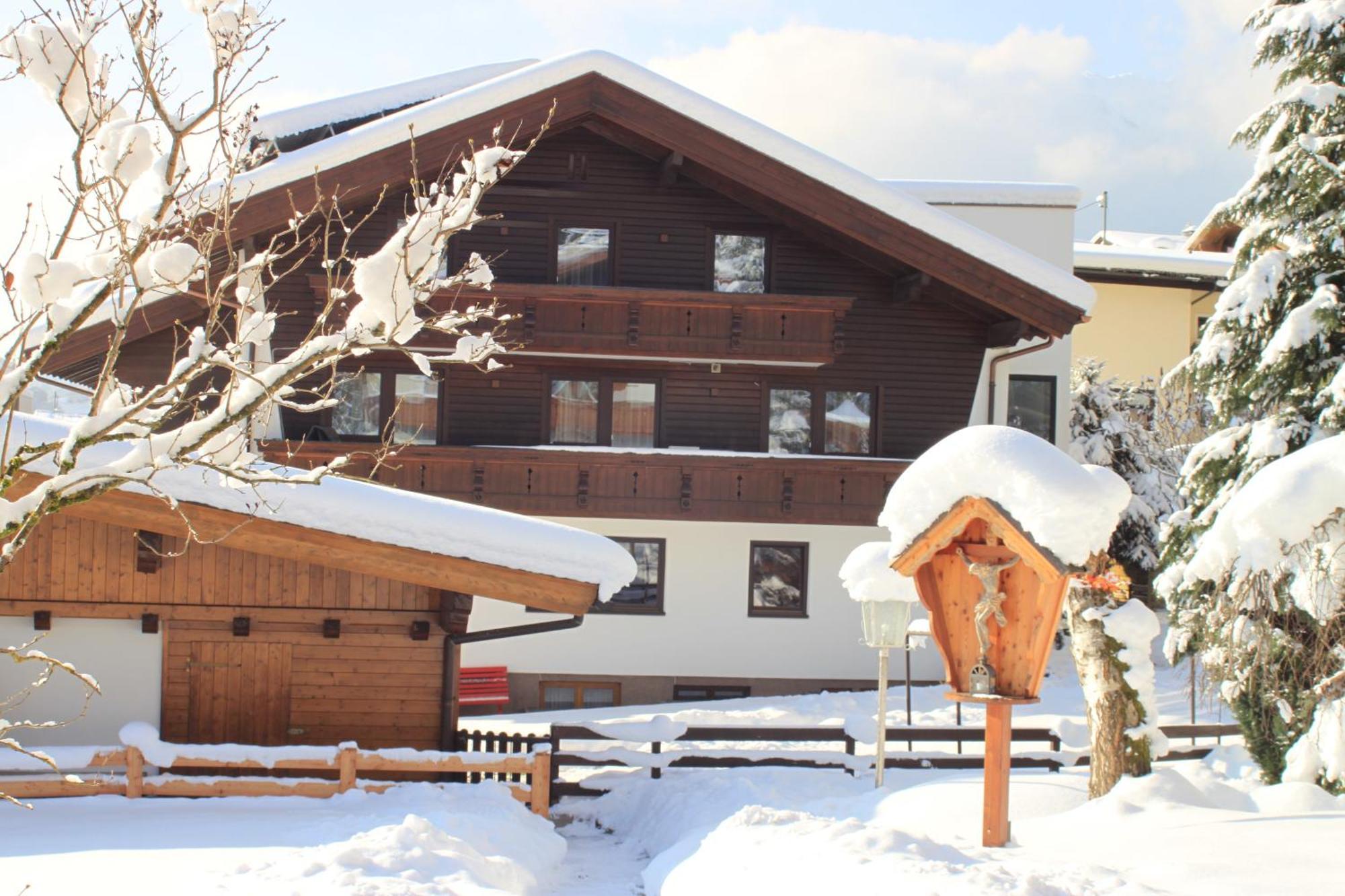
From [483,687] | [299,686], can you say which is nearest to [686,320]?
[483,687]

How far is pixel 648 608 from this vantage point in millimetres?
21109

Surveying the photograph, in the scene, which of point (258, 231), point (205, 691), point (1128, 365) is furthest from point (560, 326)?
point (1128, 365)

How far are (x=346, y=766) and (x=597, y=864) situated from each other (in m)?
2.36

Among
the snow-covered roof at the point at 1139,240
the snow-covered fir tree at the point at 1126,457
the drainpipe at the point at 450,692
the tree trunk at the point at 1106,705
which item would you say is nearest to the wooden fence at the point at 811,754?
the drainpipe at the point at 450,692

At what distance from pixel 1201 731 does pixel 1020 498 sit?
28.7 feet

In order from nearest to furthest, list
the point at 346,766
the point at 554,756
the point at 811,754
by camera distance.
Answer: the point at 346,766, the point at 554,756, the point at 811,754

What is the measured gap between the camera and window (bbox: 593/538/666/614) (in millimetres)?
21094

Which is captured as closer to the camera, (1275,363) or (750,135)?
(1275,363)

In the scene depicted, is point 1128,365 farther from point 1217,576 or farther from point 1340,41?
point 1217,576

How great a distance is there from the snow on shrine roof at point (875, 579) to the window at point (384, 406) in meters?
9.71

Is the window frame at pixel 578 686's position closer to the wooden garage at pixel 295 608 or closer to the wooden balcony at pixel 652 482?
the wooden balcony at pixel 652 482

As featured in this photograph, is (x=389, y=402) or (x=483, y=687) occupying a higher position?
(x=389, y=402)

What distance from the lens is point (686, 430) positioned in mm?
21797

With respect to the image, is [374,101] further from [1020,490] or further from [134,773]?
[1020,490]
